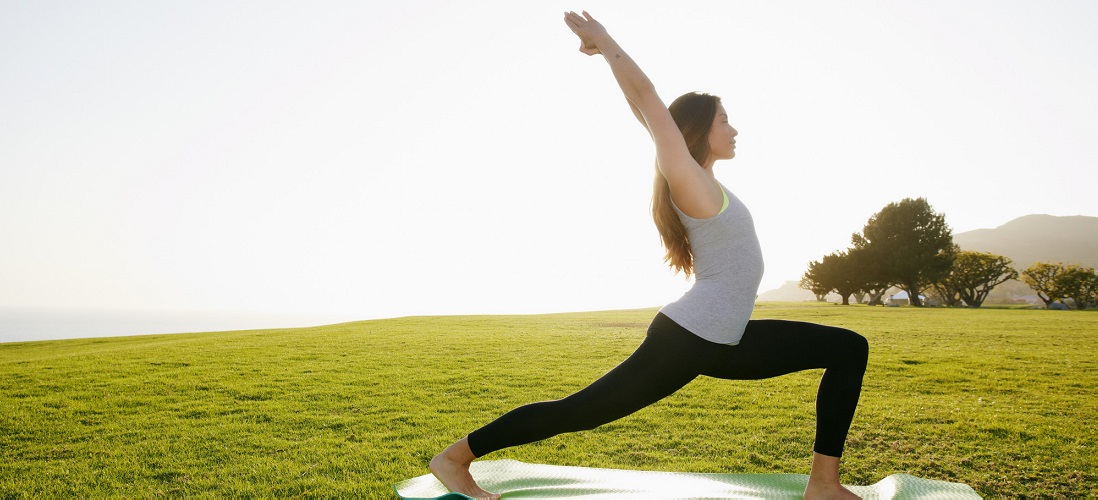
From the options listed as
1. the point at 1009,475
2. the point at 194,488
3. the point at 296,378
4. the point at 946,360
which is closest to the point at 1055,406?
the point at 1009,475

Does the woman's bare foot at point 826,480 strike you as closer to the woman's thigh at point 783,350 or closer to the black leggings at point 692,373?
the black leggings at point 692,373

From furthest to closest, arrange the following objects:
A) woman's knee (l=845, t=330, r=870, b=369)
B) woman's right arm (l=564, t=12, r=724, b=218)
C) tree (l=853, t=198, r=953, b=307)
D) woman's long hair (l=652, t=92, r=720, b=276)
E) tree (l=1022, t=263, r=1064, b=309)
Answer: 1. tree (l=853, t=198, r=953, b=307)
2. tree (l=1022, t=263, r=1064, b=309)
3. woman's knee (l=845, t=330, r=870, b=369)
4. woman's long hair (l=652, t=92, r=720, b=276)
5. woman's right arm (l=564, t=12, r=724, b=218)

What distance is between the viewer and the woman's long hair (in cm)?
263

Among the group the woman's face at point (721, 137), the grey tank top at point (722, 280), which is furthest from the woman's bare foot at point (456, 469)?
the woman's face at point (721, 137)

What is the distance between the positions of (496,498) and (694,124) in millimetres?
2008

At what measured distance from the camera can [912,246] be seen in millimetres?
46719

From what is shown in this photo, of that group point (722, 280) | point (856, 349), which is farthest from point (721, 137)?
point (856, 349)

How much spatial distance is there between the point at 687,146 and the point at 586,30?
641 mm

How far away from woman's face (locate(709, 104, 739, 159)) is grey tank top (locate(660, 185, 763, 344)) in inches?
9.2

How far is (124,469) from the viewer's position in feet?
13.1

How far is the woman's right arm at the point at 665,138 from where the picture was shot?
7.90 feet

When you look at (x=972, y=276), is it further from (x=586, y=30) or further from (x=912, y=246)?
(x=586, y=30)

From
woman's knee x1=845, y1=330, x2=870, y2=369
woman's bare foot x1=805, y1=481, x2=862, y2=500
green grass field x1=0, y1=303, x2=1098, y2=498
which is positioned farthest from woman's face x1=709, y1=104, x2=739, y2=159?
green grass field x1=0, y1=303, x2=1098, y2=498

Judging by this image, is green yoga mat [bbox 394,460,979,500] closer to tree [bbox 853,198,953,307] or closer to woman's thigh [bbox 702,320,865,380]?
woman's thigh [bbox 702,320,865,380]
